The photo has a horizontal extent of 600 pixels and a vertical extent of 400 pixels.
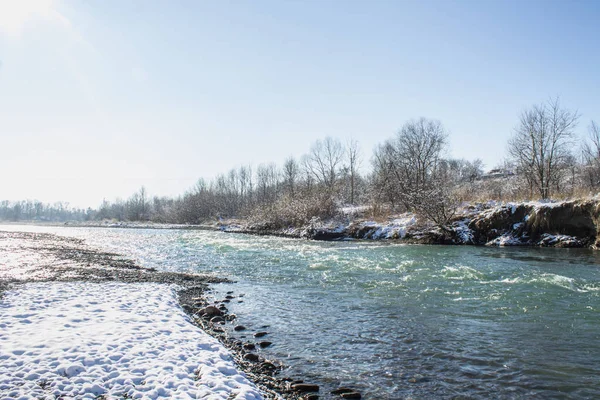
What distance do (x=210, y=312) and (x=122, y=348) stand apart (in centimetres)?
340

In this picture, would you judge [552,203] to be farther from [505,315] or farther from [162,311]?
[162,311]

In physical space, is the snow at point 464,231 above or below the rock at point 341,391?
above

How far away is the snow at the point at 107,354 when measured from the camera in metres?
4.87

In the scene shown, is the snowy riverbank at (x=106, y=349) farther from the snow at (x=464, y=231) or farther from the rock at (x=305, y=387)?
the snow at (x=464, y=231)

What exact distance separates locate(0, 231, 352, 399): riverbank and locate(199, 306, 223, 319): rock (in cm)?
3

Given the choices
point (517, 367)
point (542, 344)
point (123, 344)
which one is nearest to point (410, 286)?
point (542, 344)

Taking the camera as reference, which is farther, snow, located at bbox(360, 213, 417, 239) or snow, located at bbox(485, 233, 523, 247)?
snow, located at bbox(360, 213, 417, 239)

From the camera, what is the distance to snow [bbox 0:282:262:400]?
487cm

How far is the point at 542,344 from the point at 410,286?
5418 mm

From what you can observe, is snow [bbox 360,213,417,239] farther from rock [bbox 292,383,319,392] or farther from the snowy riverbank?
rock [bbox 292,383,319,392]

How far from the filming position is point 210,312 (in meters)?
9.47

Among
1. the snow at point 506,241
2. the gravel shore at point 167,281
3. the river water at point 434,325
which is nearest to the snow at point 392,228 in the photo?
the snow at point 506,241

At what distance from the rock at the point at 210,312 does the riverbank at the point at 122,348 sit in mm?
26

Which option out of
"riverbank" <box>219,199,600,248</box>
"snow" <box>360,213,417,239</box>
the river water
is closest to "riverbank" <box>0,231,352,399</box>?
the river water
